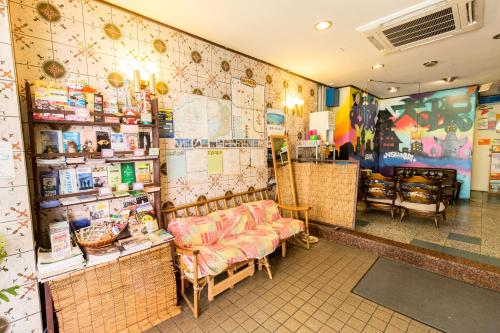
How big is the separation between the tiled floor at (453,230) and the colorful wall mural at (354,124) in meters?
1.32

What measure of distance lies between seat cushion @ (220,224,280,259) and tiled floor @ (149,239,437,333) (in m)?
0.37

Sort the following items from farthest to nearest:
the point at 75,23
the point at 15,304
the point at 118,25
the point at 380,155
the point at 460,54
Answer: the point at 380,155 → the point at 460,54 → the point at 118,25 → the point at 75,23 → the point at 15,304

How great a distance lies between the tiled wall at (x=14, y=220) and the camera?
1.42 m

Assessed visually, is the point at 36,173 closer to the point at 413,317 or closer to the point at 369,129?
the point at 413,317

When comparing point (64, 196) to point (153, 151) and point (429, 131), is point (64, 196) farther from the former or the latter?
point (429, 131)

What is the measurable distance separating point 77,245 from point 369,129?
247 inches

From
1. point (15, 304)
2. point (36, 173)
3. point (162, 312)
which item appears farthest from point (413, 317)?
point (36, 173)

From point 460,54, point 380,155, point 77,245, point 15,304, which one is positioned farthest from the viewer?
point 380,155

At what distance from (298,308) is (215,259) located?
894 mm

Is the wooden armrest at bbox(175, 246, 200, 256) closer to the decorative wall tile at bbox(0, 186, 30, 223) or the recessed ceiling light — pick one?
the decorative wall tile at bbox(0, 186, 30, 223)

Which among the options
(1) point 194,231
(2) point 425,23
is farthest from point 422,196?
(1) point 194,231

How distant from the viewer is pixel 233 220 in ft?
9.39

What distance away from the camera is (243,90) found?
329 centimetres

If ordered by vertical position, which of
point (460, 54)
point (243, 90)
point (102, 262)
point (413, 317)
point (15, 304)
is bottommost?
point (413, 317)
